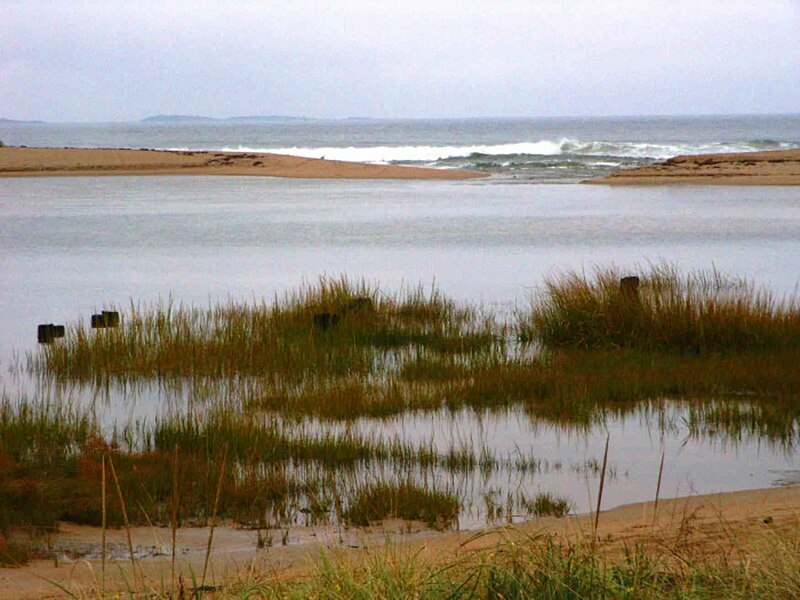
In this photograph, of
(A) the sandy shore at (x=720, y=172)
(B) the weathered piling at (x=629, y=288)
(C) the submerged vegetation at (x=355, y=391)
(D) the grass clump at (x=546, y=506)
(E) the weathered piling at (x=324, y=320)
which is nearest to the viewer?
(D) the grass clump at (x=546, y=506)

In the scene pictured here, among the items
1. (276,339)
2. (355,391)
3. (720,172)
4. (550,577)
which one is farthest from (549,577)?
(720,172)

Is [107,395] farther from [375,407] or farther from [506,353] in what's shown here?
[506,353]

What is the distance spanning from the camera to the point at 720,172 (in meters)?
46.2

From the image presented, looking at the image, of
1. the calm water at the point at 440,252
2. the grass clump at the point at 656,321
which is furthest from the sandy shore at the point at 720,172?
the grass clump at the point at 656,321

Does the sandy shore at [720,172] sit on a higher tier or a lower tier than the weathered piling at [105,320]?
higher

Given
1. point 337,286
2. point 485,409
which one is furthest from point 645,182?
point 485,409

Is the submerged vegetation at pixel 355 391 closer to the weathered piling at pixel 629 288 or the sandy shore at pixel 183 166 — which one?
the weathered piling at pixel 629 288

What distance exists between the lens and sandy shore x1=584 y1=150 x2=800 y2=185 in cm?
4297

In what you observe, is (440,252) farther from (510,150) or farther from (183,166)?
(510,150)

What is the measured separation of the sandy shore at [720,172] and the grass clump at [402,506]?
36.8 metres

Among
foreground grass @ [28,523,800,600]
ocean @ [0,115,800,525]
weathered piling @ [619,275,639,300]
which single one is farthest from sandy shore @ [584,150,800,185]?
foreground grass @ [28,523,800,600]

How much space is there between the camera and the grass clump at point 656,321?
39.2ft

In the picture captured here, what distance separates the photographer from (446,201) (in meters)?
36.1

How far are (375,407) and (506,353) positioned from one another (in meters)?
2.49
